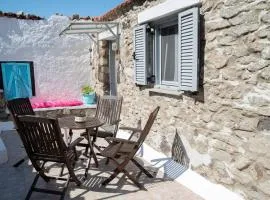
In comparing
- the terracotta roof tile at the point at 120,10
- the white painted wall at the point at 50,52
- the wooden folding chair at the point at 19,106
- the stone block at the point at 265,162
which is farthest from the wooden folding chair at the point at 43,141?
the white painted wall at the point at 50,52

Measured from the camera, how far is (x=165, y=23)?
4.49 meters

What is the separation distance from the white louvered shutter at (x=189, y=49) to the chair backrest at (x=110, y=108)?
152cm

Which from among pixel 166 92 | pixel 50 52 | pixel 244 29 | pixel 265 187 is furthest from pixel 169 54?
pixel 50 52

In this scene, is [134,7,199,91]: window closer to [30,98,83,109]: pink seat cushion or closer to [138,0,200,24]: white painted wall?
[138,0,200,24]: white painted wall

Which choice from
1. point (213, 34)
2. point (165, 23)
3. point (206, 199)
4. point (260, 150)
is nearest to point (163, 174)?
point (206, 199)

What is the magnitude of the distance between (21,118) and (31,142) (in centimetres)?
33

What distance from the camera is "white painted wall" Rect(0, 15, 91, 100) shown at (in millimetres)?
7566

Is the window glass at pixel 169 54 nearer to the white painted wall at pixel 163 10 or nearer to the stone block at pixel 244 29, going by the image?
the white painted wall at pixel 163 10

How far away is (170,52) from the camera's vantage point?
4457mm

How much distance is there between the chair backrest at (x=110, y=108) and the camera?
197 inches

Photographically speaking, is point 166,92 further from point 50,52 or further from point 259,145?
point 50,52

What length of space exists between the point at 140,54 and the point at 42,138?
2.31m

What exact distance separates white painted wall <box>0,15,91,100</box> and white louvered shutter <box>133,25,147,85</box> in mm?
3673

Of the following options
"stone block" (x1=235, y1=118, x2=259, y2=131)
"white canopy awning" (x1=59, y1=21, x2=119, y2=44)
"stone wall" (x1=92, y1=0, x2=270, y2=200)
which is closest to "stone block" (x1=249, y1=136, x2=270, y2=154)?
"stone wall" (x1=92, y1=0, x2=270, y2=200)
